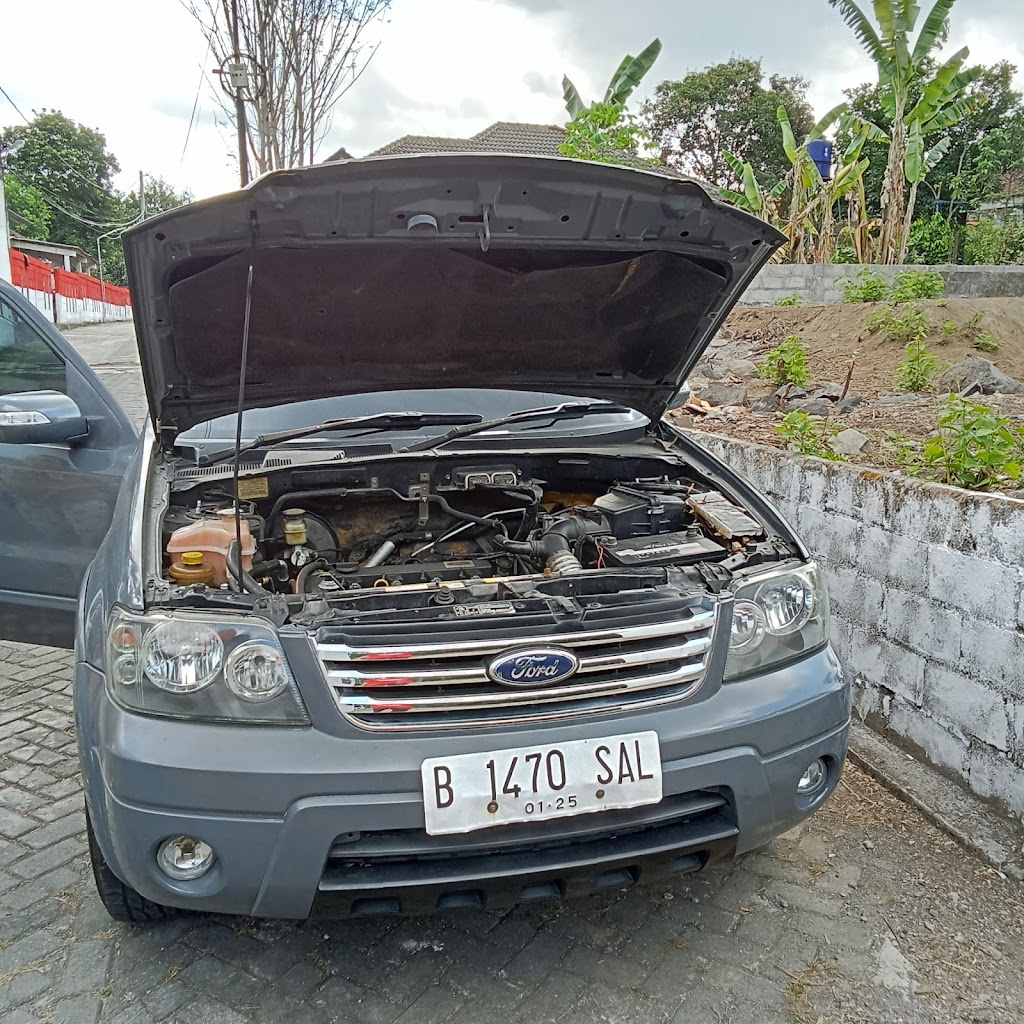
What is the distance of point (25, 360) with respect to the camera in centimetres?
378

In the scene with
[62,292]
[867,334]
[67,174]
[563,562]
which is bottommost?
[563,562]

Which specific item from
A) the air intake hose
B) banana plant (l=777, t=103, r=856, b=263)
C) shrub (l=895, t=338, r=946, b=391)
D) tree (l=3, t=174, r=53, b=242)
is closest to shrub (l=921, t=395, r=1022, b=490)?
the air intake hose

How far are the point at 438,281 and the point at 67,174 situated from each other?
2422 inches

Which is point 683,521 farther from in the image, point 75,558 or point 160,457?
point 75,558

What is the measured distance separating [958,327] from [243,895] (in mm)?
10583

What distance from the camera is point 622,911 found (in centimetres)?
249

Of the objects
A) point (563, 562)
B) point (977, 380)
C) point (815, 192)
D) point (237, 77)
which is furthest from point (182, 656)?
point (815, 192)

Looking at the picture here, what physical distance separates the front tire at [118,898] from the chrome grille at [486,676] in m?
0.91

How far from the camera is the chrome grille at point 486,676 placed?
1938 mm

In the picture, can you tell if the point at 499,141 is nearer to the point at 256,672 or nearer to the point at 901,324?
the point at 901,324

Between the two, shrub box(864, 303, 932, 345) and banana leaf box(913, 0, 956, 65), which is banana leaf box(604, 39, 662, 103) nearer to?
banana leaf box(913, 0, 956, 65)

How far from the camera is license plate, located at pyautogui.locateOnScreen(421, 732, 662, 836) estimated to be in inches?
73.8

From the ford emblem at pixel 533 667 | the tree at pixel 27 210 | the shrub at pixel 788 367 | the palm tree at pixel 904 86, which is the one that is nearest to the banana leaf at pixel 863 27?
the palm tree at pixel 904 86

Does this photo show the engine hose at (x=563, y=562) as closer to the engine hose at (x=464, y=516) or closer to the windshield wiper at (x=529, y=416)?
the engine hose at (x=464, y=516)
